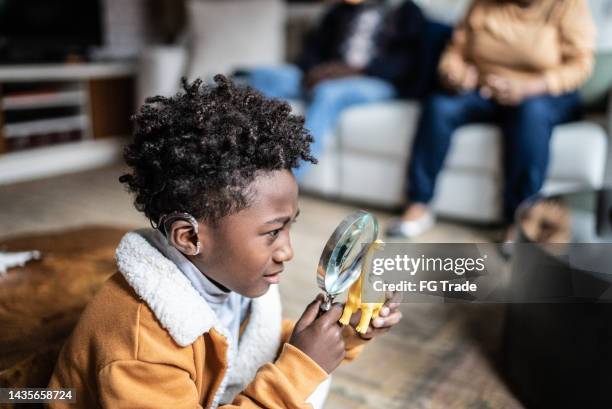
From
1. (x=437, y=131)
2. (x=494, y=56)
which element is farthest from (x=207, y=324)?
(x=494, y=56)

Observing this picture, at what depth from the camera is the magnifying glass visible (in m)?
0.53

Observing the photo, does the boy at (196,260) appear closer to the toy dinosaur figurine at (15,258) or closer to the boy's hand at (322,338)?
the boy's hand at (322,338)

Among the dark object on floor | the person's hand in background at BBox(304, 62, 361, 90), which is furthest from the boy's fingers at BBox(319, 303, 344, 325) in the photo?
the person's hand in background at BBox(304, 62, 361, 90)

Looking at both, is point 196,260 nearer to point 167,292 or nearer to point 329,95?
point 167,292

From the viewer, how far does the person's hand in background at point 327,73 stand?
226cm

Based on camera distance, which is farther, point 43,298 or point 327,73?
point 327,73

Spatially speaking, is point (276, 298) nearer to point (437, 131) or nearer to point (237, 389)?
point (237, 389)

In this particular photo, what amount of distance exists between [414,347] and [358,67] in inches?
59.1

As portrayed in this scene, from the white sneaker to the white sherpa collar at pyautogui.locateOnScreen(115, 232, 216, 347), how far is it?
127 cm

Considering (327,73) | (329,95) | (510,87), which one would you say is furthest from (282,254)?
(327,73)

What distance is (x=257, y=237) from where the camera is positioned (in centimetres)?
57

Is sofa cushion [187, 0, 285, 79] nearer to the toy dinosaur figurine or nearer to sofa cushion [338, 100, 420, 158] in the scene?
sofa cushion [338, 100, 420, 158]

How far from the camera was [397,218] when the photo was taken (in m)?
1.98

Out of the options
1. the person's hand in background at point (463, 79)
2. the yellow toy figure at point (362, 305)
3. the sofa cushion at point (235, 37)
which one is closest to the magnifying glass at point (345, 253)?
the yellow toy figure at point (362, 305)
